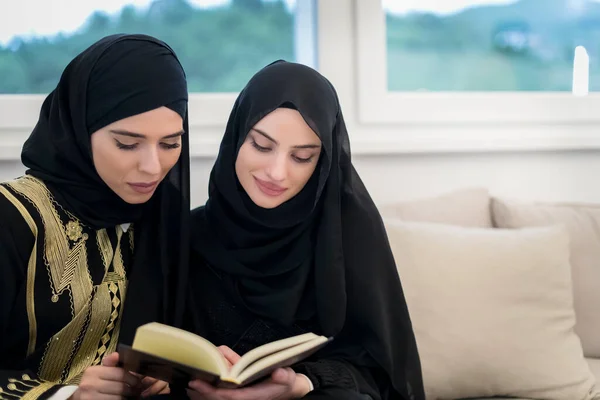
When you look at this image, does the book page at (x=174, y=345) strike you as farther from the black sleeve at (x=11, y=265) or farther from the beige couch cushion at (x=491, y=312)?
the beige couch cushion at (x=491, y=312)

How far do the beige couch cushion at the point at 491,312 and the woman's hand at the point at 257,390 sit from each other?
20.4 inches

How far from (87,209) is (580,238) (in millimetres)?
1328

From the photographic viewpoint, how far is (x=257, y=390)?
3.95 feet

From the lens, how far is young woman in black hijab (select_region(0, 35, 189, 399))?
1.27 m

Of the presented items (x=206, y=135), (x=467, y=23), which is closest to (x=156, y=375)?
(x=206, y=135)

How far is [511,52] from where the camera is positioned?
2395mm

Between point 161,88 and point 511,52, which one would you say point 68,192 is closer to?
point 161,88

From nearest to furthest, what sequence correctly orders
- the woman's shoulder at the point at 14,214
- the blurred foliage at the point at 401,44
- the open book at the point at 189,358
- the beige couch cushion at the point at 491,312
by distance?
the open book at the point at 189,358 < the woman's shoulder at the point at 14,214 < the beige couch cushion at the point at 491,312 < the blurred foliage at the point at 401,44

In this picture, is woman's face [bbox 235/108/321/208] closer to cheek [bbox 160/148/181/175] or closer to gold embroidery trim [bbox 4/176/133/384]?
cheek [bbox 160/148/181/175]

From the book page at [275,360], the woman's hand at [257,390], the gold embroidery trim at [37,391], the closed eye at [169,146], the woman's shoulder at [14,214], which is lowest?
the woman's hand at [257,390]

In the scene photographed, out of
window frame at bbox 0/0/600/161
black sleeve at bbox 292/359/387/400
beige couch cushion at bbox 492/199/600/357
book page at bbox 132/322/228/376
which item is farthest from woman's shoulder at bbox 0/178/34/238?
beige couch cushion at bbox 492/199/600/357

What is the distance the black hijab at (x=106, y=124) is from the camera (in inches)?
50.9

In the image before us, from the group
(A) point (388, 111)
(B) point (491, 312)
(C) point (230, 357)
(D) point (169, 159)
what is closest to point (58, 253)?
(D) point (169, 159)

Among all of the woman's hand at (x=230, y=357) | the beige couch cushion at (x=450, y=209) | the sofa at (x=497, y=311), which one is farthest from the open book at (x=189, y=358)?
the beige couch cushion at (x=450, y=209)
